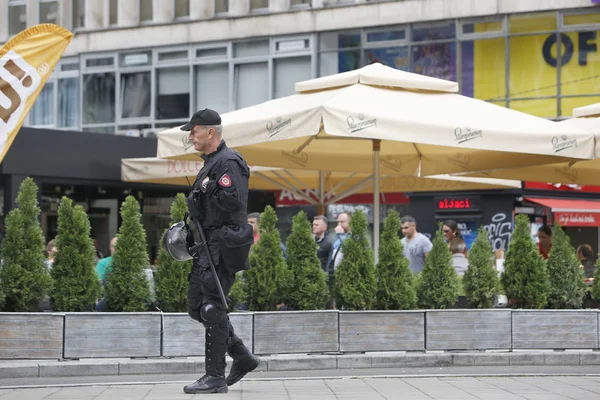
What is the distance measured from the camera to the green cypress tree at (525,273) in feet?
39.8

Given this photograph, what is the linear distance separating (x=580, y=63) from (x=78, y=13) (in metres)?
15.6

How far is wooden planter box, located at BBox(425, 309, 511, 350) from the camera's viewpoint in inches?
455

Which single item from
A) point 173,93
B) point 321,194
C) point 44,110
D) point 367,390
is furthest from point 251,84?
point 367,390

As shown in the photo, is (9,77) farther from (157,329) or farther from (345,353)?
(345,353)

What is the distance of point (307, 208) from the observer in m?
34.0

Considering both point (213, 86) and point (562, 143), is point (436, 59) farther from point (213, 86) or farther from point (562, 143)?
point (562, 143)

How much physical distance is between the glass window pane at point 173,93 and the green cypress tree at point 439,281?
2301 cm

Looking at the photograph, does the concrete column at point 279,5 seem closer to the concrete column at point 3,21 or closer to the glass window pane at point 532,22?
the glass window pane at point 532,22

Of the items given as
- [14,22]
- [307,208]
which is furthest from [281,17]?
[14,22]

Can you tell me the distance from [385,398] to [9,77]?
18.7 feet

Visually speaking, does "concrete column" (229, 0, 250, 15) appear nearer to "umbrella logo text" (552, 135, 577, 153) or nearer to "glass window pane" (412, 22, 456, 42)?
"glass window pane" (412, 22, 456, 42)

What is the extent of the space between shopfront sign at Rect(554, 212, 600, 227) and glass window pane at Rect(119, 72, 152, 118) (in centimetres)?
1245

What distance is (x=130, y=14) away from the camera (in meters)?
35.2

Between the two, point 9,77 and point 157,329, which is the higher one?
point 9,77
